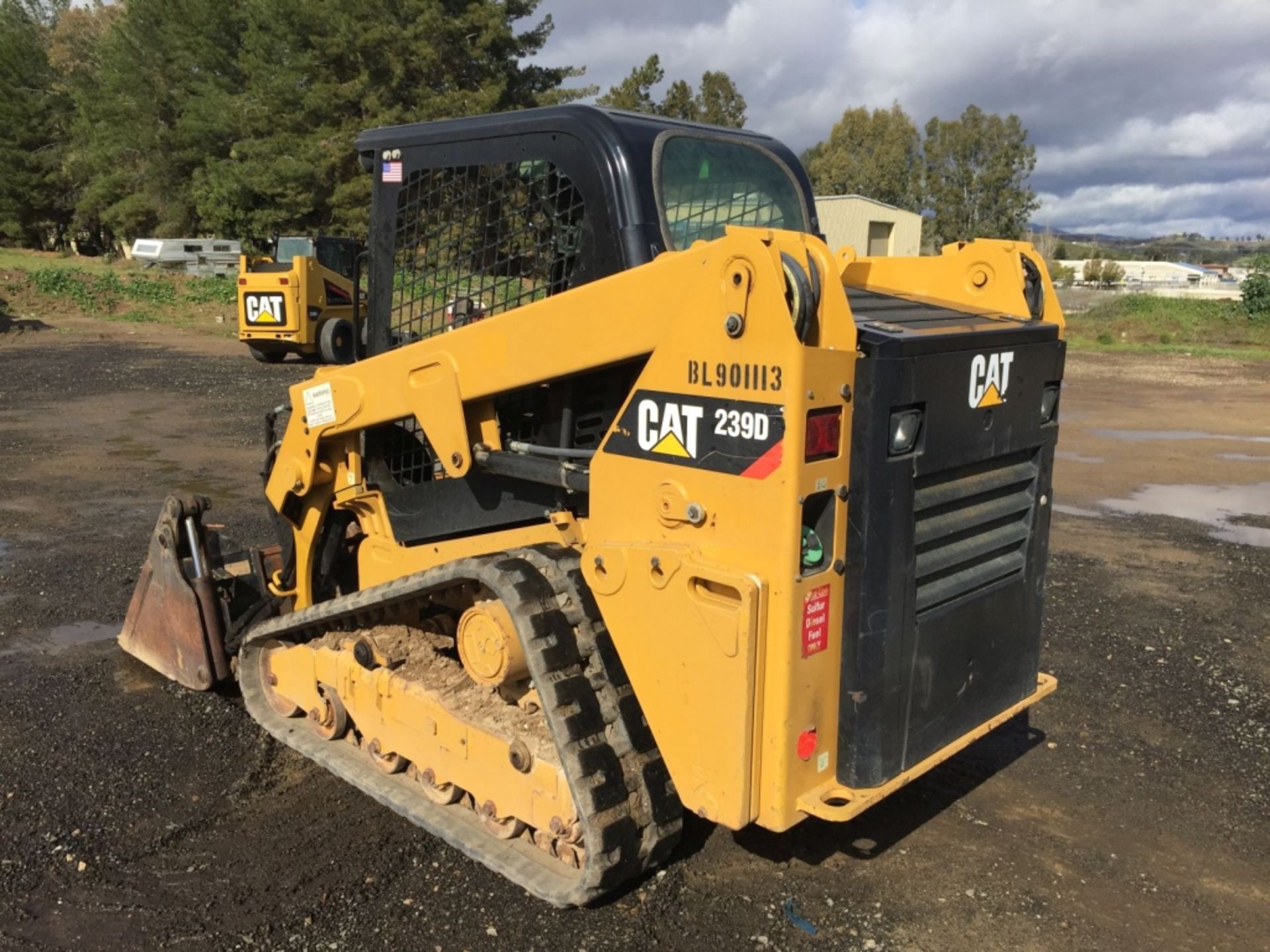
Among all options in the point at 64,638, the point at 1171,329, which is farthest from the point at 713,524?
the point at 1171,329

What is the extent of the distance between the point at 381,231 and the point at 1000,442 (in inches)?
94.2

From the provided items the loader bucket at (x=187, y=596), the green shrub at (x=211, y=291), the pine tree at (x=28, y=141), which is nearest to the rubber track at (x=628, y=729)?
the loader bucket at (x=187, y=596)

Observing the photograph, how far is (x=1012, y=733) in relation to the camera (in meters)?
4.62

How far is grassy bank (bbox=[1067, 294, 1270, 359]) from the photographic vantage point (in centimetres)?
2684

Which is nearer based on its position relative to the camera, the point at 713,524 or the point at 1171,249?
the point at 713,524

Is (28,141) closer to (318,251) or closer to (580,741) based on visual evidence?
(318,251)

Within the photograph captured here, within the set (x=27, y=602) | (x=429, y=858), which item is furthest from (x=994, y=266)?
(x=27, y=602)

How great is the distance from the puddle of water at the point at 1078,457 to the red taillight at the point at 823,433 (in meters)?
9.45

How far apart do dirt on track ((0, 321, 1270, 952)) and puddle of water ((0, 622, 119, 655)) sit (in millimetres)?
20

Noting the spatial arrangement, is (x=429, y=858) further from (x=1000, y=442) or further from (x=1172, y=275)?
(x=1172, y=275)

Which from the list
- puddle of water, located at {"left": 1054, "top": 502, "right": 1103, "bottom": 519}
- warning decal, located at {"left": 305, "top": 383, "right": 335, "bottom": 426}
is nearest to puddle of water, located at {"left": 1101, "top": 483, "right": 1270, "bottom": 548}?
puddle of water, located at {"left": 1054, "top": 502, "right": 1103, "bottom": 519}

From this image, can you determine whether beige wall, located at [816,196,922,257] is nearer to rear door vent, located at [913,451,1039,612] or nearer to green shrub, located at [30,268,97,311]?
green shrub, located at [30,268,97,311]

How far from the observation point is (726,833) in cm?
360

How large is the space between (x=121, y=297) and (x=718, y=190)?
27808 millimetres
